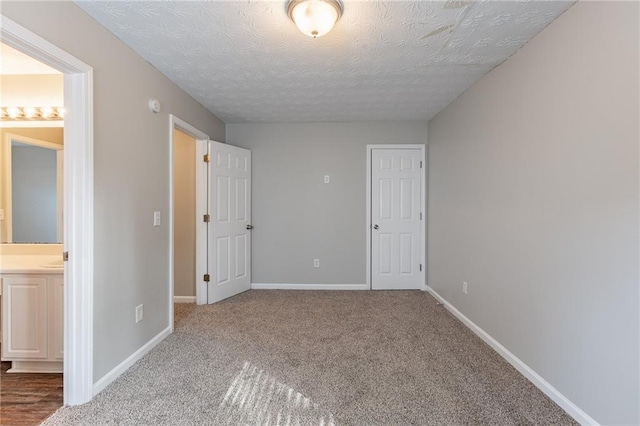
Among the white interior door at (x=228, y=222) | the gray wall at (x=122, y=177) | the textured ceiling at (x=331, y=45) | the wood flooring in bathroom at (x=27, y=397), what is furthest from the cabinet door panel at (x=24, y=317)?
the textured ceiling at (x=331, y=45)

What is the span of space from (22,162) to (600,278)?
4314 mm

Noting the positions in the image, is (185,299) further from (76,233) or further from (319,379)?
(319,379)

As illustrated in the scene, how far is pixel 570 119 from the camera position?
1744mm

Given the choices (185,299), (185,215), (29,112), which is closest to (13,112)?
(29,112)

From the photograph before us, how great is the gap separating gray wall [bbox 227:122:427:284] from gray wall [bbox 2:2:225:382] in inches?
66.1

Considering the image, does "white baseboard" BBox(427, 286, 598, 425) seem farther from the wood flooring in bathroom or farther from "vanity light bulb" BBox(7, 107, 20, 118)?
"vanity light bulb" BBox(7, 107, 20, 118)

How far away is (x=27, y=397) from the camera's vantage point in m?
1.92

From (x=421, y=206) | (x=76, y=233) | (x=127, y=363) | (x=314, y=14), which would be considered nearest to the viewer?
(x=314, y=14)

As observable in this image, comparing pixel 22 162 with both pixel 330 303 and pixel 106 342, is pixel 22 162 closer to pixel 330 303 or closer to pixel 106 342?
pixel 106 342

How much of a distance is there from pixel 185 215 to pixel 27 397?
7.32 ft

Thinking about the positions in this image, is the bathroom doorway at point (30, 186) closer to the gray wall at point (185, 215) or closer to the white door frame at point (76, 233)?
the white door frame at point (76, 233)

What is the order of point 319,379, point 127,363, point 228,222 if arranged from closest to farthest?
point 319,379, point 127,363, point 228,222

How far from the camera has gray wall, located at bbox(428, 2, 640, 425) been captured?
142 centimetres

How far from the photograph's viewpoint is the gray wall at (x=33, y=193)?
2627 mm
